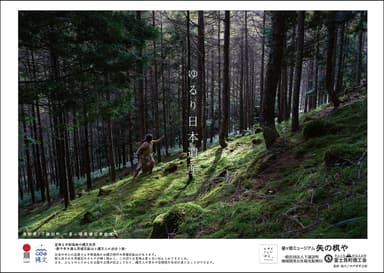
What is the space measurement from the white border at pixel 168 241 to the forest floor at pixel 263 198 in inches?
4.3

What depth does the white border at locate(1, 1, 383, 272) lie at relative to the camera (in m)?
2.53

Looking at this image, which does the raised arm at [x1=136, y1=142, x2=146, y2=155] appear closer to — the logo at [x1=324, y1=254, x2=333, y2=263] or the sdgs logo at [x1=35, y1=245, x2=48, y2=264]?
the sdgs logo at [x1=35, y1=245, x2=48, y2=264]

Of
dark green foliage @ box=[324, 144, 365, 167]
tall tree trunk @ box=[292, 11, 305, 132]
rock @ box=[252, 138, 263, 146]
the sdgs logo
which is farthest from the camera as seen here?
rock @ box=[252, 138, 263, 146]

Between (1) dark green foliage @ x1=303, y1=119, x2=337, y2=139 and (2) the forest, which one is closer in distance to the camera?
(2) the forest

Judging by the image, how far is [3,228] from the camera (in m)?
2.73

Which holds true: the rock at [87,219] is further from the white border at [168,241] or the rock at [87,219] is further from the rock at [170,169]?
the rock at [170,169]

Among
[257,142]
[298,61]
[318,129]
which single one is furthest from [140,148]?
[298,61]

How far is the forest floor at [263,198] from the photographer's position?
2375 millimetres

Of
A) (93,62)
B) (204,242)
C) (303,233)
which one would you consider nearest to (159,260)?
(204,242)

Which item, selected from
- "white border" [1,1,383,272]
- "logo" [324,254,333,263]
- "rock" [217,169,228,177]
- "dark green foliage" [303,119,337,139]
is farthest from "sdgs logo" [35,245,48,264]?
"dark green foliage" [303,119,337,139]

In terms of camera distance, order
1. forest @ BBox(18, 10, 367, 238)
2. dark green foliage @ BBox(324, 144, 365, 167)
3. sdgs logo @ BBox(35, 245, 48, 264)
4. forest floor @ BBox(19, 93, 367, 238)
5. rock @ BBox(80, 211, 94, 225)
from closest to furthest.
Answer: forest floor @ BBox(19, 93, 367, 238) → forest @ BBox(18, 10, 367, 238) → sdgs logo @ BBox(35, 245, 48, 264) → dark green foliage @ BBox(324, 144, 365, 167) → rock @ BBox(80, 211, 94, 225)

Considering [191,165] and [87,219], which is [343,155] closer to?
[191,165]

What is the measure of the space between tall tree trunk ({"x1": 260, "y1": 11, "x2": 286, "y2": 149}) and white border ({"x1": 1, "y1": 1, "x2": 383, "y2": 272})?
0.87 m

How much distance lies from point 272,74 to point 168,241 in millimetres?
2809
